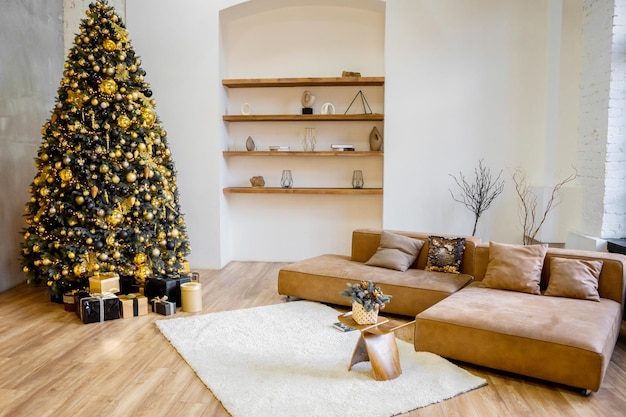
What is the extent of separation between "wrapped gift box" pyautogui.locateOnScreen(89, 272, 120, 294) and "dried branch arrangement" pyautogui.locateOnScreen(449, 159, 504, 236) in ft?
12.7

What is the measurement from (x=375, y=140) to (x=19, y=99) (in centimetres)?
405

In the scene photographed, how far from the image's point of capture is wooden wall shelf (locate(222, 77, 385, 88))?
625 cm

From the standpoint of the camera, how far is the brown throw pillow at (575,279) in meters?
3.87

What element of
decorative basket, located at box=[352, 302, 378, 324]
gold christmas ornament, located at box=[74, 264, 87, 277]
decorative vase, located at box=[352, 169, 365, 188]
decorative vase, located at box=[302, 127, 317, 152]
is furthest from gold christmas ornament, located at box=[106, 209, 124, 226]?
decorative vase, located at box=[352, 169, 365, 188]

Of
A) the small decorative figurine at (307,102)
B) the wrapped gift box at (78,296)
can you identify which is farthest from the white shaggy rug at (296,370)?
the small decorative figurine at (307,102)

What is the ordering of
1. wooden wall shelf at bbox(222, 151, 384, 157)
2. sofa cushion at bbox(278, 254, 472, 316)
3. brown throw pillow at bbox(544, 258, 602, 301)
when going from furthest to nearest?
wooden wall shelf at bbox(222, 151, 384, 157) → sofa cushion at bbox(278, 254, 472, 316) → brown throw pillow at bbox(544, 258, 602, 301)

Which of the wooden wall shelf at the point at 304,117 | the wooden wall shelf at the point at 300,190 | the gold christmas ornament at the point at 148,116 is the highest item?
the wooden wall shelf at the point at 304,117

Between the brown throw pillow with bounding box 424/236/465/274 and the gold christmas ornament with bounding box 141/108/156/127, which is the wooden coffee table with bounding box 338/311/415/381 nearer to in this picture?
the brown throw pillow with bounding box 424/236/465/274

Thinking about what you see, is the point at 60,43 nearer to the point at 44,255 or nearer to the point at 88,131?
the point at 88,131

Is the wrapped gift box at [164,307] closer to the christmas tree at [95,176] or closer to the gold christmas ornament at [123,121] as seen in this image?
the christmas tree at [95,176]

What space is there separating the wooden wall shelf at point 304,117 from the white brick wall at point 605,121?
227 centimetres

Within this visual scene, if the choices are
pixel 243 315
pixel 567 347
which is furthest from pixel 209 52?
pixel 567 347

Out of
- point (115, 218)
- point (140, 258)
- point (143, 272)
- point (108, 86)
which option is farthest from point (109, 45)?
point (143, 272)

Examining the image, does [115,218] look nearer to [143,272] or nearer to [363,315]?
[143,272]
